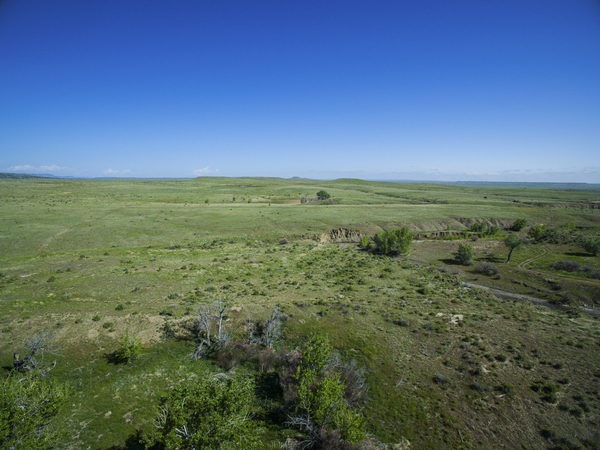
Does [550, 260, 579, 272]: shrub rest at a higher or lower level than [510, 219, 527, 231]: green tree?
lower

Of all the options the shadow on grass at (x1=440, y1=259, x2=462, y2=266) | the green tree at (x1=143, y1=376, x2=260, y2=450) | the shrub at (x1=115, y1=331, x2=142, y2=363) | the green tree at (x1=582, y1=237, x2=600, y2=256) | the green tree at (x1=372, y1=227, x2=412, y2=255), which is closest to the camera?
the green tree at (x1=143, y1=376, x2=260, y2=450)

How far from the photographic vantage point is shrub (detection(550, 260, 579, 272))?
149 ft

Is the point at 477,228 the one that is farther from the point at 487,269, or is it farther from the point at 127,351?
the point at 127,351

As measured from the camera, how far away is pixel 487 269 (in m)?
47.7

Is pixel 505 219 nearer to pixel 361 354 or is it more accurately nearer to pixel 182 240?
pixel 361 354

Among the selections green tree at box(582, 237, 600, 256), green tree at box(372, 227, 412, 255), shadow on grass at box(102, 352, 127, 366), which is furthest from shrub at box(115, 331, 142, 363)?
green tree at box(582, 237, 600, 256)

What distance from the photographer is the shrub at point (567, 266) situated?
149 ft

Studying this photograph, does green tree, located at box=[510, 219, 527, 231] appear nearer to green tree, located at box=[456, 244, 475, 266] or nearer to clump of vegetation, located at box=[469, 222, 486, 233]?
clump of vegetation, located at box=[469, 222, 486, 233]

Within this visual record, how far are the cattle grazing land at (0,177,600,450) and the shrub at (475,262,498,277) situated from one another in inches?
8.7

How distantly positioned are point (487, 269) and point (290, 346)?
41739 millimetres

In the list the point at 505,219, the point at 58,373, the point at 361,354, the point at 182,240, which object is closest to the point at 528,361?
the point at 361,354

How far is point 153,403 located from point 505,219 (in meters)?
108

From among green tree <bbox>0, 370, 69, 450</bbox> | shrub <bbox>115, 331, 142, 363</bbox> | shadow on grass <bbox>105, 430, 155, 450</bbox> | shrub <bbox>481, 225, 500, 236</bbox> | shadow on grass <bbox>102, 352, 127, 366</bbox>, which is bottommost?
shadow on grass <bbox>105, 430, 155, 450</bbox>

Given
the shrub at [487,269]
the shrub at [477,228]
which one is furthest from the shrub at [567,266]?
the shrub at [477,228]
